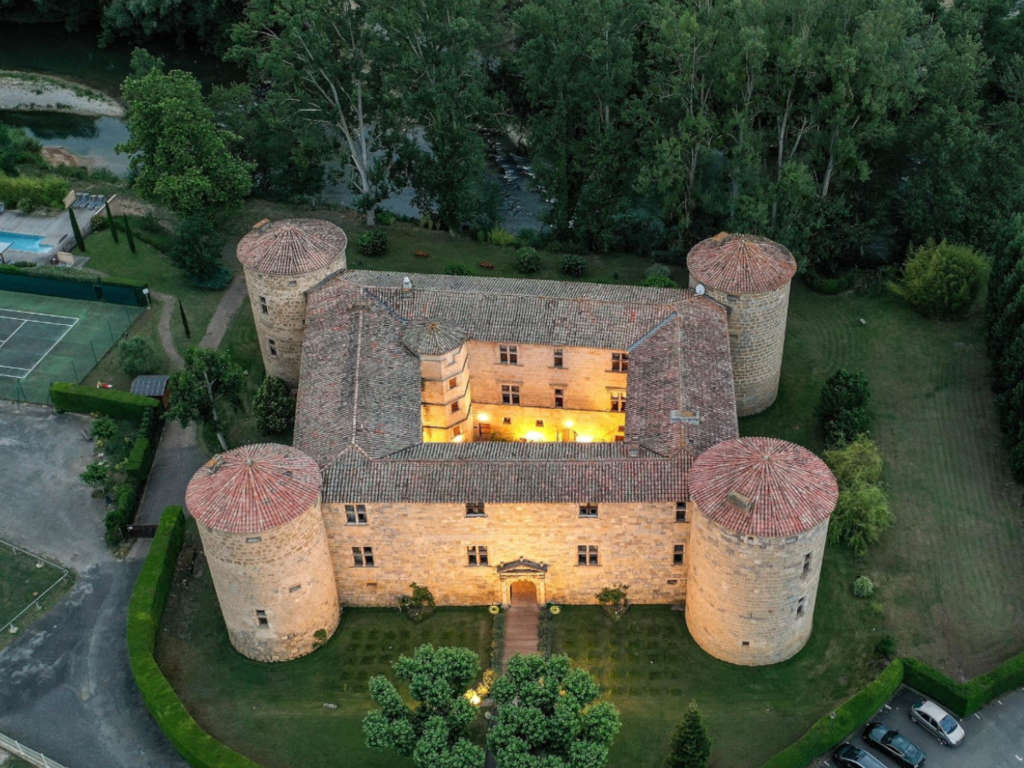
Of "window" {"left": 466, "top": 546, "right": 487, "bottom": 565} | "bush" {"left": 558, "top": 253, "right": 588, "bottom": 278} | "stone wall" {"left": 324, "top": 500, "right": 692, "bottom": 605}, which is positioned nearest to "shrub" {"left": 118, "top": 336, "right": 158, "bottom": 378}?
"stone wall" {"left": 324, "top": 500, "right": 692, "bottom": 605}

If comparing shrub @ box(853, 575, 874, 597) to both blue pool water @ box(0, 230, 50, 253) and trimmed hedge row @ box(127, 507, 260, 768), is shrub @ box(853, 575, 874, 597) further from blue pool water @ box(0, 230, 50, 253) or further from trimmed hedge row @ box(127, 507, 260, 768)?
blue pool water @ box(0, 230, 50, 253)

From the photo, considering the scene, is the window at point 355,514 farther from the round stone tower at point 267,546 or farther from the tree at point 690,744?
the tree at point 690,744

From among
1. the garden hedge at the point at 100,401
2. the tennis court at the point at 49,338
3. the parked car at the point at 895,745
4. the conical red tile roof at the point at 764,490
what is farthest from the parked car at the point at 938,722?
the tennis court at the point at 49,338

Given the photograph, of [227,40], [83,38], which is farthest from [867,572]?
[83,38]

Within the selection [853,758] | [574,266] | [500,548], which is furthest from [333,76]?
[853,758]

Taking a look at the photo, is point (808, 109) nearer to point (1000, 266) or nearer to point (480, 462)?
point (1000, 266)
